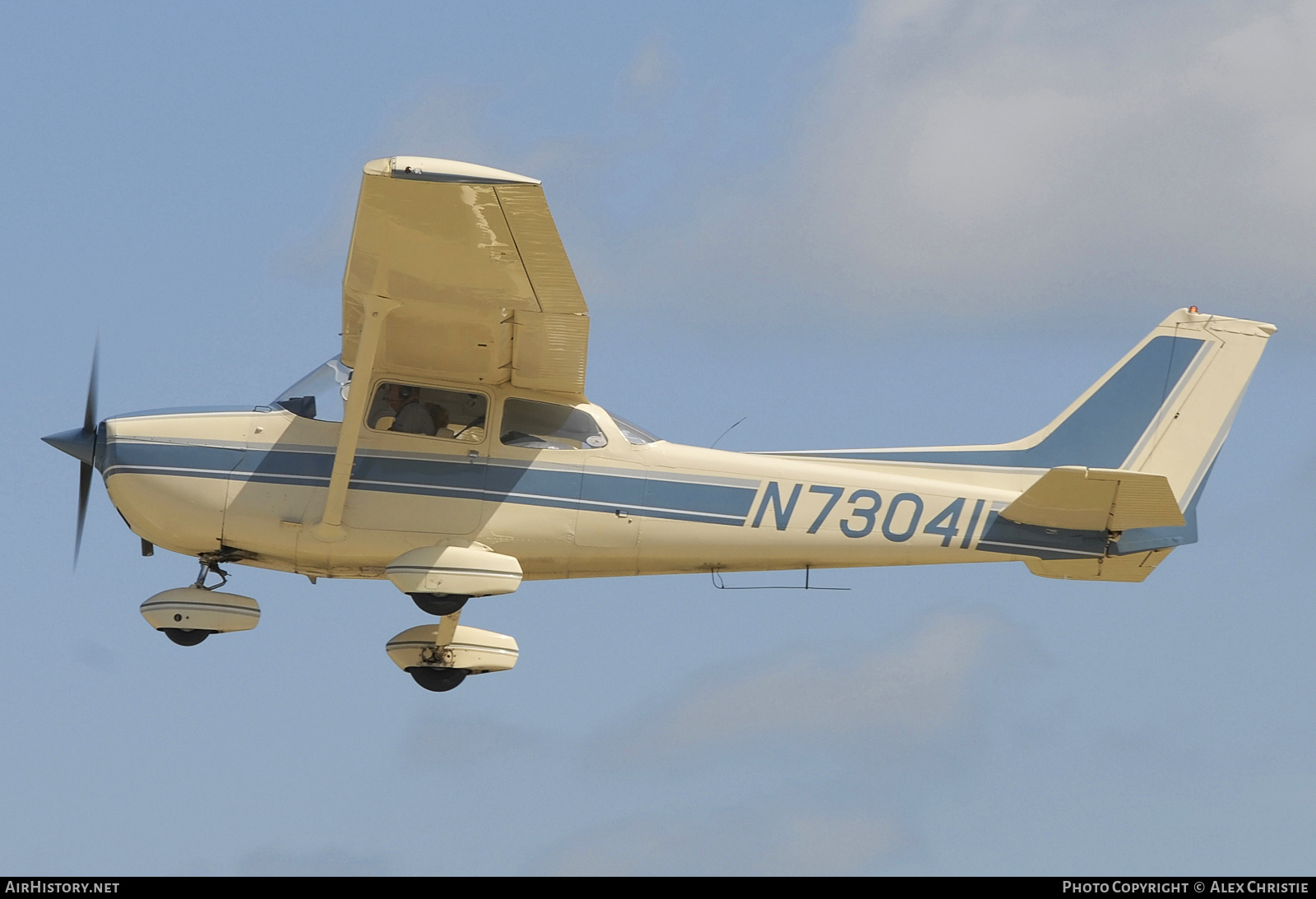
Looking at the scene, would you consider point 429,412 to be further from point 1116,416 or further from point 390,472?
point 1116,416

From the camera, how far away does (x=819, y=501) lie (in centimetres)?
1280

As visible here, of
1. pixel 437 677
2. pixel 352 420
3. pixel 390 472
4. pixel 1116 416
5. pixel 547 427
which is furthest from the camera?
pixel 1116 416

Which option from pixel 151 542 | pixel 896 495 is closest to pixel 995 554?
pixel 896 495

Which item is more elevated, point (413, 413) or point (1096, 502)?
point (413, 413)

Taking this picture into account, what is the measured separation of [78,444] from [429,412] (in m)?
2.69

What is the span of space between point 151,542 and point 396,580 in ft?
6.52

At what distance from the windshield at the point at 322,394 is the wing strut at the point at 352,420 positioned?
190 millimetres

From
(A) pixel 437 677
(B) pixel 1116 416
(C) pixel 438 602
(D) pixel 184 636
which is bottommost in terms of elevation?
(A) pixel 437 677

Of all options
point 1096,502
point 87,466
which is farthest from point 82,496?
point 1096,502

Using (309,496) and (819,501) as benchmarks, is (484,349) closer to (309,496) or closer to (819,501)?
(309,496)

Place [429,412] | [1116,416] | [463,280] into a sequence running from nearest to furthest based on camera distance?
[463,280] < [429,412] < [1116,416]

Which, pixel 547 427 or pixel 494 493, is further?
pixel 547 427

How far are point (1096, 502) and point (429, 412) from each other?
500 centimetres

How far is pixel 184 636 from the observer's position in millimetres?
12438
